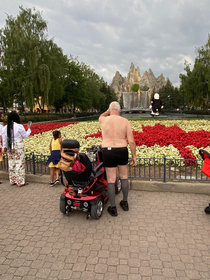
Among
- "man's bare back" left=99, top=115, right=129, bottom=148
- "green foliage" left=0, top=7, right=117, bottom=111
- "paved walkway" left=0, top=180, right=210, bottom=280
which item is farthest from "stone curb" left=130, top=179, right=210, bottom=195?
"green foliage" left=0, top=7, right=117, bottom=111

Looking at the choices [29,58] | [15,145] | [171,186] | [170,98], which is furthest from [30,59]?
[170,98]

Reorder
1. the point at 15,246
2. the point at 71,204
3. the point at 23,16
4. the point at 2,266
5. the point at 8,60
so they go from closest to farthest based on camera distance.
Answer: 1. the point at 2,266
2. the point at 15,246
3. the point at 71,204
4. the point at 8,60
5. the point at 23,16

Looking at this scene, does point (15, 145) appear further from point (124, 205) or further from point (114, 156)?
point (124, 205)

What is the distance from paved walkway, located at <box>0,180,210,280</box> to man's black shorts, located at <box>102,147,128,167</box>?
1.02 meters

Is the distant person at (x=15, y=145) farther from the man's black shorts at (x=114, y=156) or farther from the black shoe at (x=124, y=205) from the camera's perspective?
the black shoe at (x=124, y=205)

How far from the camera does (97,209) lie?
3.70 m

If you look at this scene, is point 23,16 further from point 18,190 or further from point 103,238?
point 103,238

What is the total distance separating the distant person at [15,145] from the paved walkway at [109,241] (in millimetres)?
995

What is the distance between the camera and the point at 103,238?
3.25 m

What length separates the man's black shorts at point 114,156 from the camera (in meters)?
3.62

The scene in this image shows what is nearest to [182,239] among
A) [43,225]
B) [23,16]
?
[43,225]

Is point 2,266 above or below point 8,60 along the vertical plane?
below

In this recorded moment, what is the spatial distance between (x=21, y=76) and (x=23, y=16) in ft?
28.5

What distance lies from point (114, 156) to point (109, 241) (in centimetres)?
132
